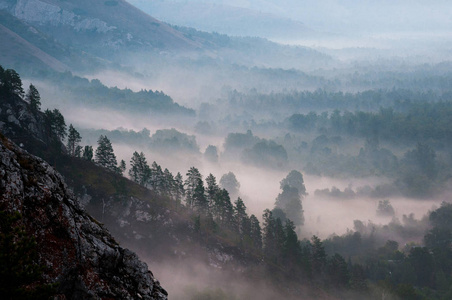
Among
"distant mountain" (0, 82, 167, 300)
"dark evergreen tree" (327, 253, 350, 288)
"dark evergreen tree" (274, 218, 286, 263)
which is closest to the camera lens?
"distant mountain" (0, 82, 167, 300)

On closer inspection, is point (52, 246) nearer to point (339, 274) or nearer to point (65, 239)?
point (65, 239)

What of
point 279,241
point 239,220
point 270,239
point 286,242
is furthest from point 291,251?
point 239,220

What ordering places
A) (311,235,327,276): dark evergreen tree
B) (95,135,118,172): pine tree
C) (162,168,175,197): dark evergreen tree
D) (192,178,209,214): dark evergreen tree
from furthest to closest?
(162,168,175,197): dark evergreen tree < (192,178,209,214): dark evergreen tree < (95,135,118,172): pine tree < (311,235,327,276): dark evergreen tree

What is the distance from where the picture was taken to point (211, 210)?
9769cm

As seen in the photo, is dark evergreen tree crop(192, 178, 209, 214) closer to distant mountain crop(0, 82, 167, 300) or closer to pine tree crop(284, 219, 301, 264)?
pine tree crop(284, 219, 301, 264)

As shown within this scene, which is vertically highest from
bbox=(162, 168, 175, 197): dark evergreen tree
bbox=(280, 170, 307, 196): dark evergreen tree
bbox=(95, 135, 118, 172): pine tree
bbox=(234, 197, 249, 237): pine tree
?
bbox=(280, 170, 307, 196): dark evergreen tree

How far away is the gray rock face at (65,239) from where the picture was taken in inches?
621

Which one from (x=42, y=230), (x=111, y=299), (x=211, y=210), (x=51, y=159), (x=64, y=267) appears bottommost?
(x=111, y=299)

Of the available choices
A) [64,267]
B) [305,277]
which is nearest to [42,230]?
[64,267]

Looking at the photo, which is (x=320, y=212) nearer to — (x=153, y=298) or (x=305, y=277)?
(x=305, y=277)

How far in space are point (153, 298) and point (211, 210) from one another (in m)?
78.4

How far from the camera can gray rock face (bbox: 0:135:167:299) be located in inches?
621

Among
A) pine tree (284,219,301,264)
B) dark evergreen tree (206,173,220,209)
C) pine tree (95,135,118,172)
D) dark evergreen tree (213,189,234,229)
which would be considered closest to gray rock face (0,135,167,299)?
pine tree (284,219,301,264)

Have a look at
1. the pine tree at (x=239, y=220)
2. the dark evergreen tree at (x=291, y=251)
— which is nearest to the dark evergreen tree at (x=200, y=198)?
the pine tree at (x=239, y=220)
